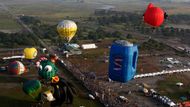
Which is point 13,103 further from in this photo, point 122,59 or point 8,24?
point 8,24

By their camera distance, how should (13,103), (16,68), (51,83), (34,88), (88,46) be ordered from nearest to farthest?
(51,83)
(34,88)
(13,103)
(16,68)
(88,46)

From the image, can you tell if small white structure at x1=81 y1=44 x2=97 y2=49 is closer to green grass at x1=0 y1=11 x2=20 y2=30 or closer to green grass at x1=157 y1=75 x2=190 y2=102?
green grass at x1=157 y1=75 x2=190 y2=102

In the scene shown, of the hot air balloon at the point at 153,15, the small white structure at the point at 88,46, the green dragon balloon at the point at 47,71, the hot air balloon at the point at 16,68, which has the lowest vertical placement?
the small white structure at the point at 88,46

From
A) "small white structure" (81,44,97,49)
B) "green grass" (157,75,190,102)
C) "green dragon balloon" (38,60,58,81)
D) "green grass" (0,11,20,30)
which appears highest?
"green dragon balloon" (38,60,58,81)

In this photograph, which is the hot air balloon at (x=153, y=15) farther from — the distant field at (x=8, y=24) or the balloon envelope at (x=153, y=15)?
the distant field at (x=8, y=24)

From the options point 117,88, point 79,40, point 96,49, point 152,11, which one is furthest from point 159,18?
point 79,40

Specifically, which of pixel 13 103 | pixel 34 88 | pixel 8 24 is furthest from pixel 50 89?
pixel 8 24

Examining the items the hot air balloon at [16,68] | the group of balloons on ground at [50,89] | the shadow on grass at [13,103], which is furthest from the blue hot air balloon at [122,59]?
the hot air balloon at [16,68]

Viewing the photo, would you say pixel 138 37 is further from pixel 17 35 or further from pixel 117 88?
pixel 117 88

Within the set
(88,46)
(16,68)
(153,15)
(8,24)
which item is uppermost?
(153,15)

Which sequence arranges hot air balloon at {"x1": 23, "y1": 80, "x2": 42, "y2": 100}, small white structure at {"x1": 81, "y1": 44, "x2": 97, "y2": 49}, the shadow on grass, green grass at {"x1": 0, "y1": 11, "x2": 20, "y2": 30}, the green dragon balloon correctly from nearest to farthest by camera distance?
1. hot air balloon at {"x1": 23, "y1": 80, "x2": 42, "y2": 100}
2. the green dragon balloon
3. the shadow on grass
4. small white structure at {"x1": 81, "y1": 44, "x2": 97, "y2": 49}
5. green grass at {"x1": 0, "y1": 11, "x2": 20, "y2": 30}

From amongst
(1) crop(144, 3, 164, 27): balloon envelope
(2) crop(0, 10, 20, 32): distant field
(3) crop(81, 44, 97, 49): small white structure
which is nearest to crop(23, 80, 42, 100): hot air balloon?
(1) crop(144, 3, 164, 27): balloon envelope
